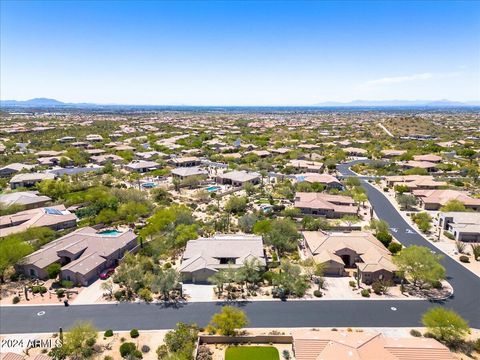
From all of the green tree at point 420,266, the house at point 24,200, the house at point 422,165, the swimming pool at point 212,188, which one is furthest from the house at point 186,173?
the house at point 422,165

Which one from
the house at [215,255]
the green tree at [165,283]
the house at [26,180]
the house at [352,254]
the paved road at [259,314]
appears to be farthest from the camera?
the house at [26,180]

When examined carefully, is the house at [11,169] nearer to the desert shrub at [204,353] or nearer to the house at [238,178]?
the house at [238,178]

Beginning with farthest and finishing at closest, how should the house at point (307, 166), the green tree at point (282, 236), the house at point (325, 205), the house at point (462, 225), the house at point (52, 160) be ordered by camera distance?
the house at point (52, 160)
the house at point (307, 166)
the house at point (325, 205)
the house at point (462, 225)
the green tree at point (282, 236)

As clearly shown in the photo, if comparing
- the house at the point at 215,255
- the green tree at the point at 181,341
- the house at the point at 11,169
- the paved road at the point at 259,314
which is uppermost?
the house at the point at 11,169

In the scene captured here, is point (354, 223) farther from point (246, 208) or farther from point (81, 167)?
point (81, 167)

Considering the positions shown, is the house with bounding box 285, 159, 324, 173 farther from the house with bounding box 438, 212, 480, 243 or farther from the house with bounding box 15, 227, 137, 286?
the house with bounding box 15, 227, 137, 286

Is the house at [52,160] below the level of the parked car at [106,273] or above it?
above

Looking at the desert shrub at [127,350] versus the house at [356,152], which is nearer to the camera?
the desert shrub at [127,350]
